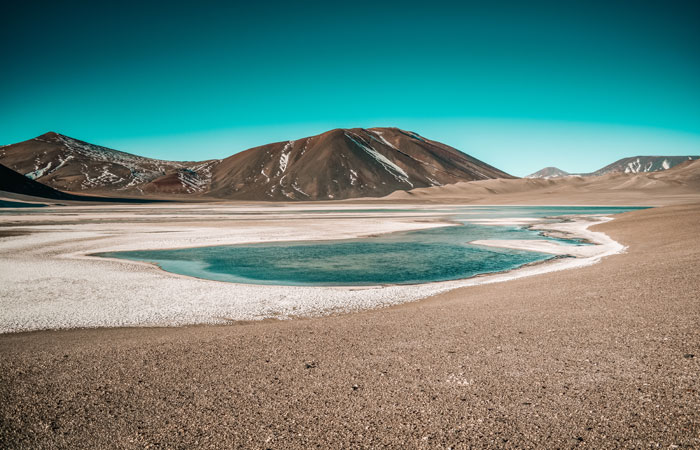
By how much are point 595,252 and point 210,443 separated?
76.6ft

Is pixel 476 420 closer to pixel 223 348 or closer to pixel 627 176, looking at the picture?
pixel 223 348

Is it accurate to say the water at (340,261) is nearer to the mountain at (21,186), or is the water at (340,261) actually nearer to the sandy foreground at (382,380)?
the sandy foreground at (382,380)

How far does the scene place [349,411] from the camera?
17.6 feet

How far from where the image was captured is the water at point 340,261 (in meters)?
18.5

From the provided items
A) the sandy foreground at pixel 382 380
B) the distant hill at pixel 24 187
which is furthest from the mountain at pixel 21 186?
the sandy foreground at pixel 382 380

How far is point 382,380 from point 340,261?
16.5 meters

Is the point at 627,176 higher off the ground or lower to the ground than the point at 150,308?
higher

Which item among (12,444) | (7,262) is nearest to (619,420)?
(12,444)

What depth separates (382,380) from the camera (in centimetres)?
626

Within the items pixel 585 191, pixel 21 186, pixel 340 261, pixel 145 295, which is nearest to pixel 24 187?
pixel 21 186

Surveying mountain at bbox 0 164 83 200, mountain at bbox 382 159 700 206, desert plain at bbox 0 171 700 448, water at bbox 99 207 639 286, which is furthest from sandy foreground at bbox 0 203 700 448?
mountain at bbox 0 164 83 200

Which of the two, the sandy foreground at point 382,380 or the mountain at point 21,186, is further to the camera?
the mountain at point 21,186

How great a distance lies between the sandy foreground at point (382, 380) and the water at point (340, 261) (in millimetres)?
Result: 7729

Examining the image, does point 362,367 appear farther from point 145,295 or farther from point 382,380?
point 145,295
